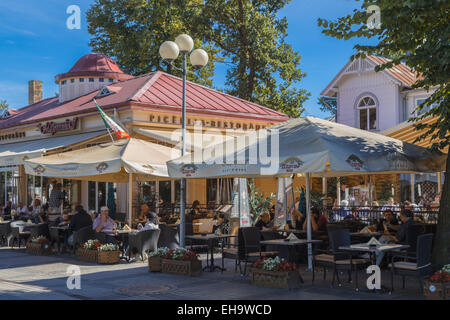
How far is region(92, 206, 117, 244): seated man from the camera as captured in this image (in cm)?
1388

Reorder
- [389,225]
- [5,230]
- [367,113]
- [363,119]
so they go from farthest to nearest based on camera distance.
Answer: [363,119], [367,113], [5,230], [389,225]

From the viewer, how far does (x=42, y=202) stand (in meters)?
24.8

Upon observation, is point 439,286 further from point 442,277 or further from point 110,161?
point 110,161

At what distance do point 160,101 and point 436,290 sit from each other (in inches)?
562

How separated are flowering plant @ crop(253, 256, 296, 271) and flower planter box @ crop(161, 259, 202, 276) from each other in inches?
68.4

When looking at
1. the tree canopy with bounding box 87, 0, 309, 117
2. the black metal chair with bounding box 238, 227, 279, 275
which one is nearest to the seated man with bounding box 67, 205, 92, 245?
the black metal chair with bounding box 238, 227, 279, 275

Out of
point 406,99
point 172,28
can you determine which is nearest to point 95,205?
point 172,28

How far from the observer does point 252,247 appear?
37.2ft

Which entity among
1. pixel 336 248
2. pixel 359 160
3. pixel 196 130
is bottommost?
pixel 336 248

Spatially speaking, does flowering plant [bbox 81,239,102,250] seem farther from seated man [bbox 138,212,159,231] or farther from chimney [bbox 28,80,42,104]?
chimney [bbox 28,80,42,104]

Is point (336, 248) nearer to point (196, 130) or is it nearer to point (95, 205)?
point (196, 130)

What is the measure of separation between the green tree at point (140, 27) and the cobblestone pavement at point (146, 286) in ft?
68.8

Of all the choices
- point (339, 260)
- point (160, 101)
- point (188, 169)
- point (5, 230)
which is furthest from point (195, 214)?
point (339, 260)

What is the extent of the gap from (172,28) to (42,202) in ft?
42.2
